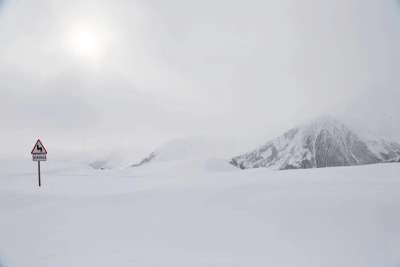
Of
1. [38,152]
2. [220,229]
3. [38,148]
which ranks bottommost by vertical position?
[220,229]

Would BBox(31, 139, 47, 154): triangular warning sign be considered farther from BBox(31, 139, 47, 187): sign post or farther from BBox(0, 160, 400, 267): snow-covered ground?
BBox(0, 160, 400, 267): snow-covered ground

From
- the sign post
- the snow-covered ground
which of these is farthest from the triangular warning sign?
the snow-covered ground

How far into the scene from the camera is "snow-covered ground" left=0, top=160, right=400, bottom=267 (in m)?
Result: 5.61

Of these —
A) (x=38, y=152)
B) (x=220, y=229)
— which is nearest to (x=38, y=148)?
(x=38, y=152)

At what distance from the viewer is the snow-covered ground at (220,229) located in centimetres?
561

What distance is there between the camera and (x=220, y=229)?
6594mm

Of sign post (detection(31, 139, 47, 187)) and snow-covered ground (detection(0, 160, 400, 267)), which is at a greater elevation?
sign post (detection(31, 139, 47, 187))

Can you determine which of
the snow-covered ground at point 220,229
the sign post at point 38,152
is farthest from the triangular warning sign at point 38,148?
the snow-covered ground at point 220,229

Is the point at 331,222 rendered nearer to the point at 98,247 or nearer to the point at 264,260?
the point at 264,260

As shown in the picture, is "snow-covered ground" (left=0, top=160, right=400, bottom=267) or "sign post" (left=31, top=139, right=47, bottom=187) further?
"sign post" (left=31, top=139, right=47, bottom=187)

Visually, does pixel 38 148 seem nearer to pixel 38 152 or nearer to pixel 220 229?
pixel 38 152

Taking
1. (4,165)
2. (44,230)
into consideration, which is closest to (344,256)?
(44,230)

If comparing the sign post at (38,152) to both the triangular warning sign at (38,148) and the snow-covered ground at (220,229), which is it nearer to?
→ the triangular warning sign at (38,148)

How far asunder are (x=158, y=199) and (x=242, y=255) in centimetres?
365
